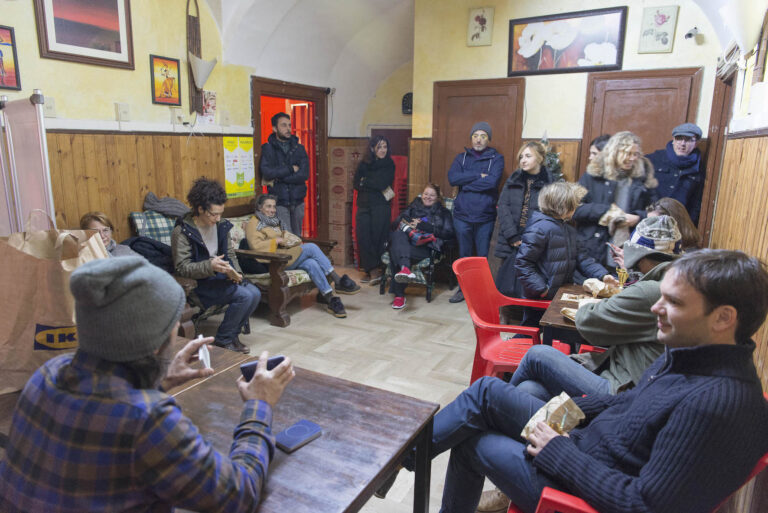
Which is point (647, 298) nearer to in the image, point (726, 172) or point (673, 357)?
point (673, 357)

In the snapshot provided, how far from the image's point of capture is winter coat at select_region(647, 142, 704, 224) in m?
3.77

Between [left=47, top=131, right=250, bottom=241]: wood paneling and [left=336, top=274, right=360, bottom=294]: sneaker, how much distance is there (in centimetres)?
153

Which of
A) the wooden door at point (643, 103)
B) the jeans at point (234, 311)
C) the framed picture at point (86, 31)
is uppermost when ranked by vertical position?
the framed picture at point (86, 31)

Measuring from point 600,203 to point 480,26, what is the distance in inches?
94.7

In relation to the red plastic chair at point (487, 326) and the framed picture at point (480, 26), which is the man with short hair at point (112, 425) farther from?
the framed picture at point (480, 26)

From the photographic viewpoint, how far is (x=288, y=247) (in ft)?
14.3

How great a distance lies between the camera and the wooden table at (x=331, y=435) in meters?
1.08

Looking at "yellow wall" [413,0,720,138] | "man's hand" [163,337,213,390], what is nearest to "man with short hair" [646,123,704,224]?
"yellow wall" [413,0,720,138]

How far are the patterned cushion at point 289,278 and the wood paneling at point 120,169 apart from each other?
3.16 feet

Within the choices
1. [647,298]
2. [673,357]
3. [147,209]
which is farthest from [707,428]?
[147,209]

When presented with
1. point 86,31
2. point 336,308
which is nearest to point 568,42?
point 336,308

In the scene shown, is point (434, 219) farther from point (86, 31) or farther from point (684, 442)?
point (684, 442)

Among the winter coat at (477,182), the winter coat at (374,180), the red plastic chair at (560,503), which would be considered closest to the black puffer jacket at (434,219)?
the winter coat at (477,182)

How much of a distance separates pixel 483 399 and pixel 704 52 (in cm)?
394
